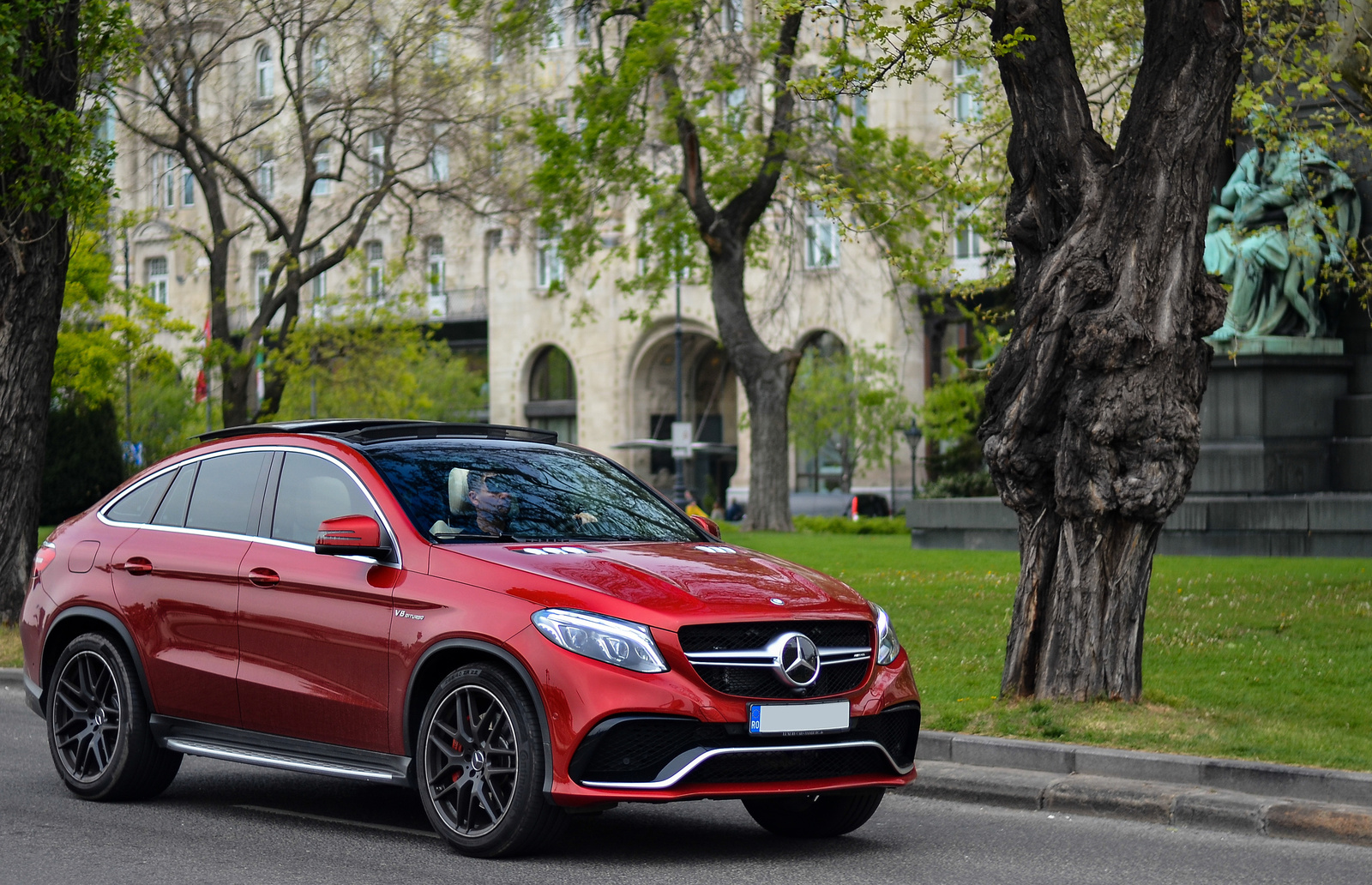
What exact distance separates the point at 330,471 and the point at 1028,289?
4.53m

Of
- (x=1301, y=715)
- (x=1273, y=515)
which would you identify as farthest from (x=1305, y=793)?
(x=1273, y=515)

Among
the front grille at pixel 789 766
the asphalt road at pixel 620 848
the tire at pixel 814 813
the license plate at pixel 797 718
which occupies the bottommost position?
the asphalt road at pixel 620 848

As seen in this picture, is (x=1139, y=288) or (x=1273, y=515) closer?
(x=1139, y=288)

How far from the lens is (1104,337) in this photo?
9.62 m

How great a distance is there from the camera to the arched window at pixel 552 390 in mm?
67375

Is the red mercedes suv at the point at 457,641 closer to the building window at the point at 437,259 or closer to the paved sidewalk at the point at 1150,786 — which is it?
the paved sidewalk at the point at 1150,786

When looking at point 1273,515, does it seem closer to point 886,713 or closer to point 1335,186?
point 1335,186

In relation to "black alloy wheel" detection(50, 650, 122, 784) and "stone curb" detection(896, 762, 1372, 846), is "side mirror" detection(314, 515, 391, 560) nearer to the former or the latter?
"black alloy wheel" detection(50, 650, 122, 784)

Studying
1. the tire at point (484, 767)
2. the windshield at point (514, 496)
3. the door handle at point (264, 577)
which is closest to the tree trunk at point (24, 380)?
the door handle at point (264, 577)

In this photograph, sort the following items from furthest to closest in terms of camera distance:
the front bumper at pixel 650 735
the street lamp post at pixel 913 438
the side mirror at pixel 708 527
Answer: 1. the street lamp post at pixel 913 438
2. the side mirror at pixel 708 527
3. the front bumper at pixel 650 735

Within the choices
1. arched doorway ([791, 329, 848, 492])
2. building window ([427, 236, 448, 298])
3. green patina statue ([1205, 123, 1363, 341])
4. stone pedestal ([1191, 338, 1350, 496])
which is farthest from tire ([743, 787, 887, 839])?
building window ([427, 236, 448, 298])

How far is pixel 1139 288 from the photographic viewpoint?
9.70 meters

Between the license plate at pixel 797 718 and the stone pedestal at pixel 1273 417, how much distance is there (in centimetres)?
1782

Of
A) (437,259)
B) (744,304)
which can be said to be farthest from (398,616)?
(437,259)
